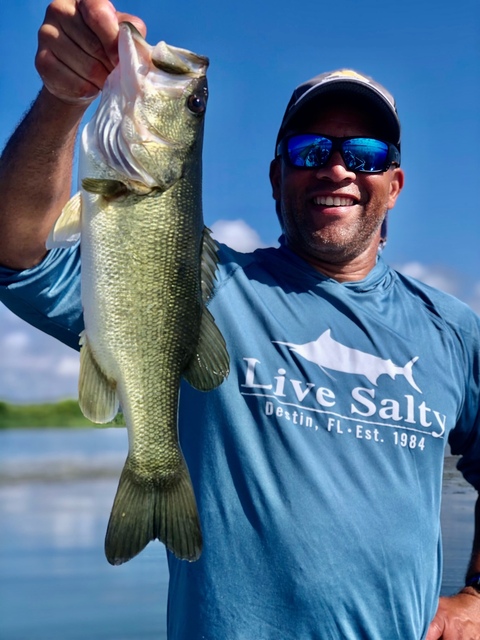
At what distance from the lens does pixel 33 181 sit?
7.77ft

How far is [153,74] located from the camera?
2.11 m

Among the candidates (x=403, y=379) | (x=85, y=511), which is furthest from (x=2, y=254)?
(x=85, y=511)

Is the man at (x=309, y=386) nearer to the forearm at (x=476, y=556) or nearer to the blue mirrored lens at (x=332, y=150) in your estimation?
the blue mirrored lens at (x=332, y=150)

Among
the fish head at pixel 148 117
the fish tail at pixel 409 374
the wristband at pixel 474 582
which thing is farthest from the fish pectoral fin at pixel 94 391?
the wristband at pixel 474 582

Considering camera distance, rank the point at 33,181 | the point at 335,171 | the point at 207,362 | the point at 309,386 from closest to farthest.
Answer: the point at 207,362
the point at 33,181
the point at 309,386
the point at 335,171

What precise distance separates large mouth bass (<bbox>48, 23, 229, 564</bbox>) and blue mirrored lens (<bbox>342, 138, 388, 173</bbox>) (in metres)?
1.17

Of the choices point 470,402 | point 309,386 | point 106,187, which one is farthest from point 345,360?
point 106,187

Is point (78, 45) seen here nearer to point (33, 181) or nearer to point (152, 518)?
point (33, 181)

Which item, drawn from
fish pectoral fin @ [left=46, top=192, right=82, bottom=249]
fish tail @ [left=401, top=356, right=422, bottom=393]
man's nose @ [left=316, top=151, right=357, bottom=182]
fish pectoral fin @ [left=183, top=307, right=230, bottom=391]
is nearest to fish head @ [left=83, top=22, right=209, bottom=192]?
fish pectoral fin @ [left=46, top=192, right=82, bottom=249]

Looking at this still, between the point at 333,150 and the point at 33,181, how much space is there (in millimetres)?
1378

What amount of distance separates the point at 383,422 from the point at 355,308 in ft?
1.61

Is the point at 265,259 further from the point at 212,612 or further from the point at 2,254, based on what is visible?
the point at 212,612

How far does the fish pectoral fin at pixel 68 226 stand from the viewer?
2043 millimetres

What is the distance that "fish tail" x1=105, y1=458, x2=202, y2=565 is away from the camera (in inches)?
81.1
